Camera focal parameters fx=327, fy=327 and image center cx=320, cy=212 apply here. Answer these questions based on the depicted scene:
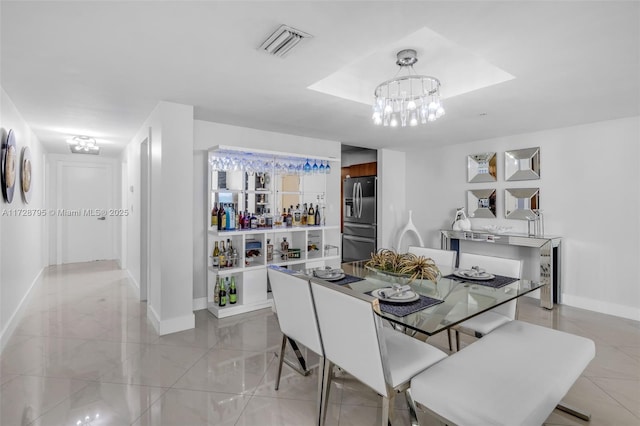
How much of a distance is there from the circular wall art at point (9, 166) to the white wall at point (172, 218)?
112 centimetres

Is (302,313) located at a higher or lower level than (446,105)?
lower

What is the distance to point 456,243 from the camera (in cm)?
504

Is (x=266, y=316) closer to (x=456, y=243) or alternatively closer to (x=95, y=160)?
(x=456, y=243)

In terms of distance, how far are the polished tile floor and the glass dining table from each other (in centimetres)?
69

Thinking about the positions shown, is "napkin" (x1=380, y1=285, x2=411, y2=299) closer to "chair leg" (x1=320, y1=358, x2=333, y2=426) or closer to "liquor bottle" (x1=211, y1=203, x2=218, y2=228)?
"chair leg" (x1=320, y1=358, x2=333, y2=426)

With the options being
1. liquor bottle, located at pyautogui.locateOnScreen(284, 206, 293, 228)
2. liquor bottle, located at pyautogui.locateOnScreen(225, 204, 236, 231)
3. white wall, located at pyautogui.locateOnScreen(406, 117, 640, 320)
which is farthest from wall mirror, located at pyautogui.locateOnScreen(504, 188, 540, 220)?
liquor bottle, located at pyautogui.locateOnScreen(225, 204, 236, 231)

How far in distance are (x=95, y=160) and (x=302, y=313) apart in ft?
22.5

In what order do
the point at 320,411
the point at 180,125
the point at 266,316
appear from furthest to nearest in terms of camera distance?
the point at 266,316 → the point at 180,125 → the point at 320,411

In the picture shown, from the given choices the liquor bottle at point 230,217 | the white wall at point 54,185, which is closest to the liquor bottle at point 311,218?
the liquor bottle at point 230,217

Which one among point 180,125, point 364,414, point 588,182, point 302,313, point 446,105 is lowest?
point 364,414

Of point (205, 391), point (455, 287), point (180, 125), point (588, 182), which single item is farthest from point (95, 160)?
point (588, 182)

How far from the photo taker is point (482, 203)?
4812mm

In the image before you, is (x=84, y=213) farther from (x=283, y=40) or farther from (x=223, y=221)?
(x=283, y=40)

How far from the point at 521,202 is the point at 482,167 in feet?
2.43
